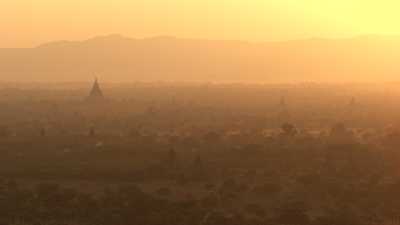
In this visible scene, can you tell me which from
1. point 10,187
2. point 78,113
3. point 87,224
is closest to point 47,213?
point 87,224

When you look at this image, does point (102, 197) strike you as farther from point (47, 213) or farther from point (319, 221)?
point (319, 221)

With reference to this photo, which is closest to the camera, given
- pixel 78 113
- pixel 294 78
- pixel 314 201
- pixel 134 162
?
pixel 314 201

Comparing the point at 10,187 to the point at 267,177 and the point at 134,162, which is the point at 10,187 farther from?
the point at 267,177

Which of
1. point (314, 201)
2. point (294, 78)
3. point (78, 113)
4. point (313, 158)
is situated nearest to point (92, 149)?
point (313, 158)

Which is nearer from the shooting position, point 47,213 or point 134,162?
point 47,213

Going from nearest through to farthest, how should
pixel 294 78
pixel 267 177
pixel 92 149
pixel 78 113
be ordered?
pixel 267 177
pixel 92 149
pixel 78 113
pixel 294 78

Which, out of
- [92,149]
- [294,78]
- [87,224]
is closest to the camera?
[87,224]

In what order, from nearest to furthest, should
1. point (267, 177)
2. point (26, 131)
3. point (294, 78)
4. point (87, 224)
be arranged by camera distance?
point (87, 224) → point (267, 177) → point (26, 131) → point (294, 78)

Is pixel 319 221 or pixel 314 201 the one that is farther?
pixel 314 201
